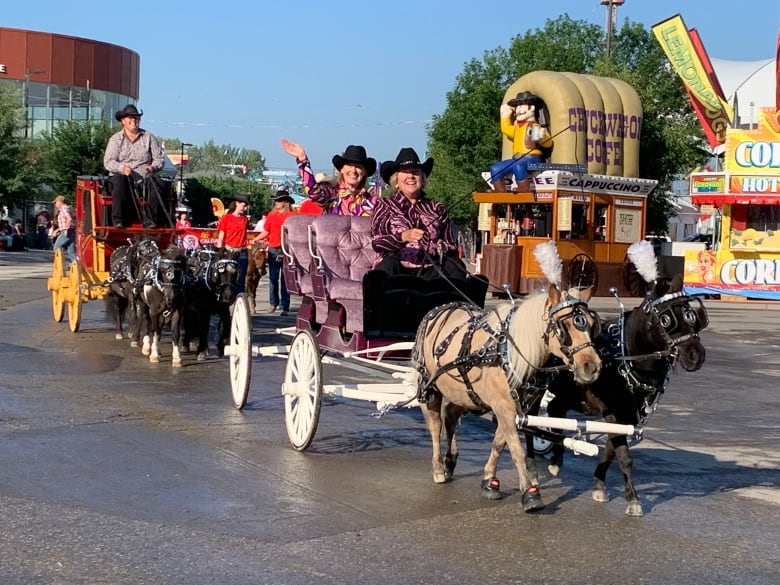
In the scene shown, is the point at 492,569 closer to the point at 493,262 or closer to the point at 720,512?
the point at 720,512

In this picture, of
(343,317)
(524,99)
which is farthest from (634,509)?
(524,99)

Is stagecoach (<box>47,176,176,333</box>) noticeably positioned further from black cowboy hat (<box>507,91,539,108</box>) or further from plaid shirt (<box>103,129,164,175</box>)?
black cowboy hat (<box>507,91,539,108</box>)

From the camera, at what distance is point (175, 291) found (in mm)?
13125

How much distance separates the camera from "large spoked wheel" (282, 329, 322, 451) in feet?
27.1

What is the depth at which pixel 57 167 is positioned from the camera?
56.1 metres

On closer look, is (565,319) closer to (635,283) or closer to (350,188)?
(635,283)

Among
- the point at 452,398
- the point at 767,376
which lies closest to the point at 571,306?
the point at 452,398

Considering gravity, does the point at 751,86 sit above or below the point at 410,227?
above

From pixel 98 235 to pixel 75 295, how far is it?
3.08 feet

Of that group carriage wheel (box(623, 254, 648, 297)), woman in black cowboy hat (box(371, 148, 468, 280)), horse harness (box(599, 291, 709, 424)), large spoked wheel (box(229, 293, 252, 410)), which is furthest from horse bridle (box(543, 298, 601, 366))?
large spoked wheel (box(229, 293, 252, 410))

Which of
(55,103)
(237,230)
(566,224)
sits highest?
(55,103)

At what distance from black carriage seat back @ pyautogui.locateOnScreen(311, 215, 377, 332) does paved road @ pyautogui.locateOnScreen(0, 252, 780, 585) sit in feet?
4.14

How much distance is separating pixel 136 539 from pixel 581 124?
87.5 ft

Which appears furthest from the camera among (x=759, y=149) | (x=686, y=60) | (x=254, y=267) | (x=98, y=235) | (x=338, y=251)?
(x=686, y=60)
